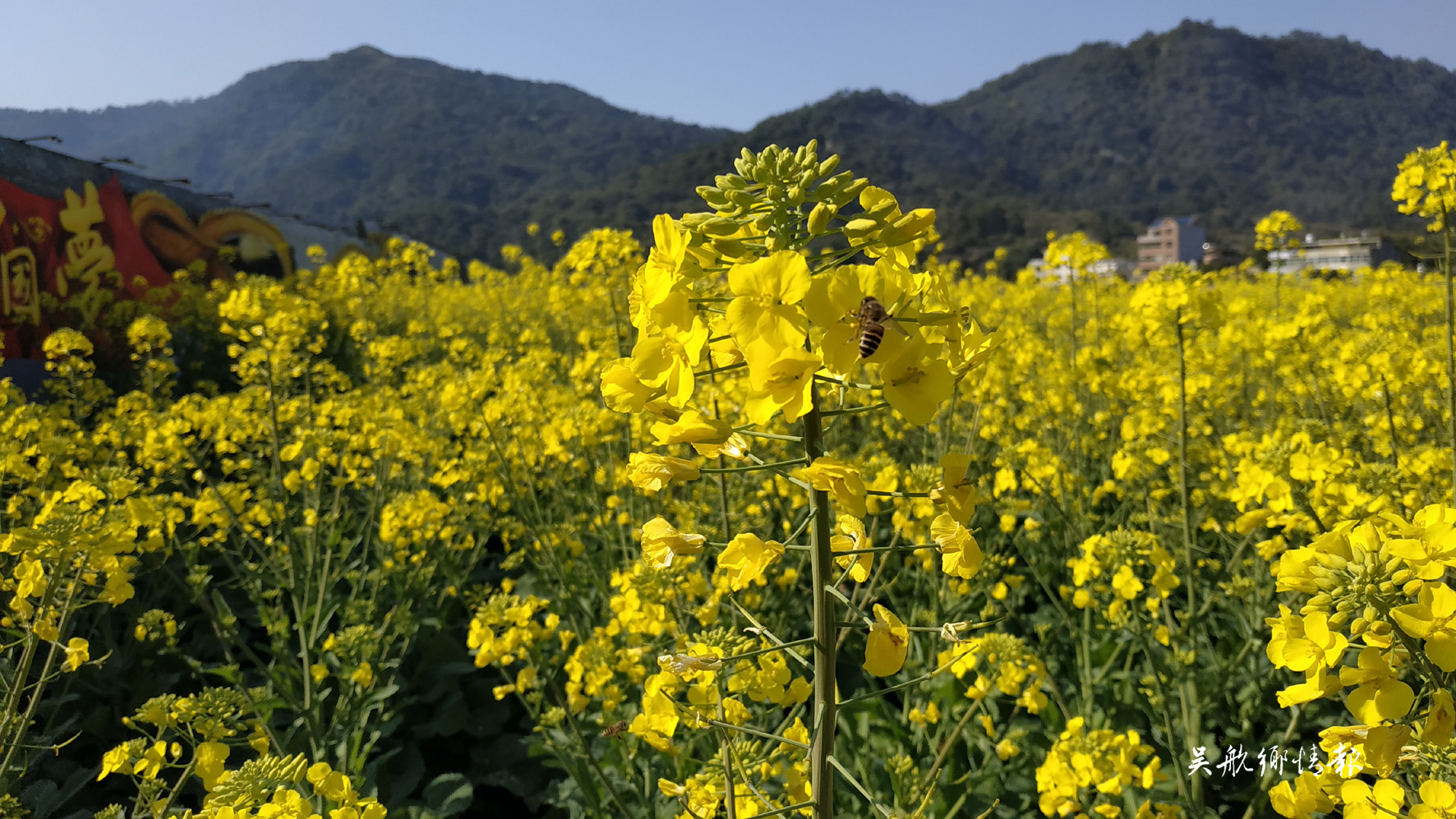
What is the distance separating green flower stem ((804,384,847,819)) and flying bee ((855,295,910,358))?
11 cm

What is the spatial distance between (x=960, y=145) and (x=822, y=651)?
13058cm

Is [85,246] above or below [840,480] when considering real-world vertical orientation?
above

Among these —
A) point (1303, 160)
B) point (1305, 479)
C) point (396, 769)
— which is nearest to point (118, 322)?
point (396, 769)

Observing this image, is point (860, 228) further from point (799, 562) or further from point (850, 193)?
point (799, 562)

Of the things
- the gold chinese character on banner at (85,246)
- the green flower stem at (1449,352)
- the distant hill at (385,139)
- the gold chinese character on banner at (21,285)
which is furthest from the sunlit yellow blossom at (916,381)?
the distant hill at (385,139)

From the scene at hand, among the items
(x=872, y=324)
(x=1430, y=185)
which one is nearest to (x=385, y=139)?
(x=1430, y=185)

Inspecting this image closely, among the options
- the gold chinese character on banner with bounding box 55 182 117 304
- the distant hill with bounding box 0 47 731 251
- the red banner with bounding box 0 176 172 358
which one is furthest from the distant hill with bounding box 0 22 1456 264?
the gold chinese character on banner with bounding box 55 182 117 304

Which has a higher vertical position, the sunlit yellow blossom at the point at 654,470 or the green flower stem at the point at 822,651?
the sunlit yellow blossom at the point at 654,470

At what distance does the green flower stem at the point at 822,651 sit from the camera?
3.57 feet

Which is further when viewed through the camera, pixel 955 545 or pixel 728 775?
pixel 728 775

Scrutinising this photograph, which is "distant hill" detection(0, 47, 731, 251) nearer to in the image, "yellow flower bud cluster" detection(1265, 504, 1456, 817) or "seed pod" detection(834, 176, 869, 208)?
"seed pod" detection(834, 176, 869, 208)

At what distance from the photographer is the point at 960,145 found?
118 meters

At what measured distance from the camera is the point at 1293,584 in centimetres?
111

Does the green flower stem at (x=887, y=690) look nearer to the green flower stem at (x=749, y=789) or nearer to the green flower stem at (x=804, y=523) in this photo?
the green flower stem at (x=804, y=523)
